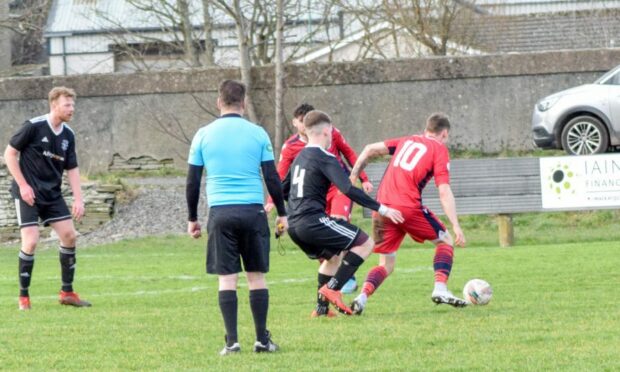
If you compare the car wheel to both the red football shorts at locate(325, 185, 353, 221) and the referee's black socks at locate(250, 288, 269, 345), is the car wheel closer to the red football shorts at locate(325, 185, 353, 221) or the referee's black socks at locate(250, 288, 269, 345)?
the red football shorts at locate(325, 185, 353, 221)

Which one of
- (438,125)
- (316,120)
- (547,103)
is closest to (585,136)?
(547,103)

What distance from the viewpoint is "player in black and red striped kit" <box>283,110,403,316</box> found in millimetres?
10070

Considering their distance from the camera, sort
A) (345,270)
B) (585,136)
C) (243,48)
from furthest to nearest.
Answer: (243,48) → (585,136) → (345,270)

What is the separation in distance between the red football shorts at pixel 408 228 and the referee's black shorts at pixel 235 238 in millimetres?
2710

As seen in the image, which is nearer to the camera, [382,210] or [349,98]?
[382,210]

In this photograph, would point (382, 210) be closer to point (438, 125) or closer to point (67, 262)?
point (438, 125)

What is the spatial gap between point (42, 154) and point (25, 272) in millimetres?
1105

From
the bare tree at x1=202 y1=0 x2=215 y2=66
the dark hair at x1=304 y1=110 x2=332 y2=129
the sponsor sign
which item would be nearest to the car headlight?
the sponsor sign

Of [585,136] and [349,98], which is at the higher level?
[349,98]

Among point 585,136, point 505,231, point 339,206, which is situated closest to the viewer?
point 339,206

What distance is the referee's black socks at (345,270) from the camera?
10406 mm

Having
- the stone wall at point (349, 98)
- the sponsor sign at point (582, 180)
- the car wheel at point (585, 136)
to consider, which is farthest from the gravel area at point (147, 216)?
the car wheel at point (585, 136)

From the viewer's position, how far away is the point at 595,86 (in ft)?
75.2

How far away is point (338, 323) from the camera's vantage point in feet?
32.6
